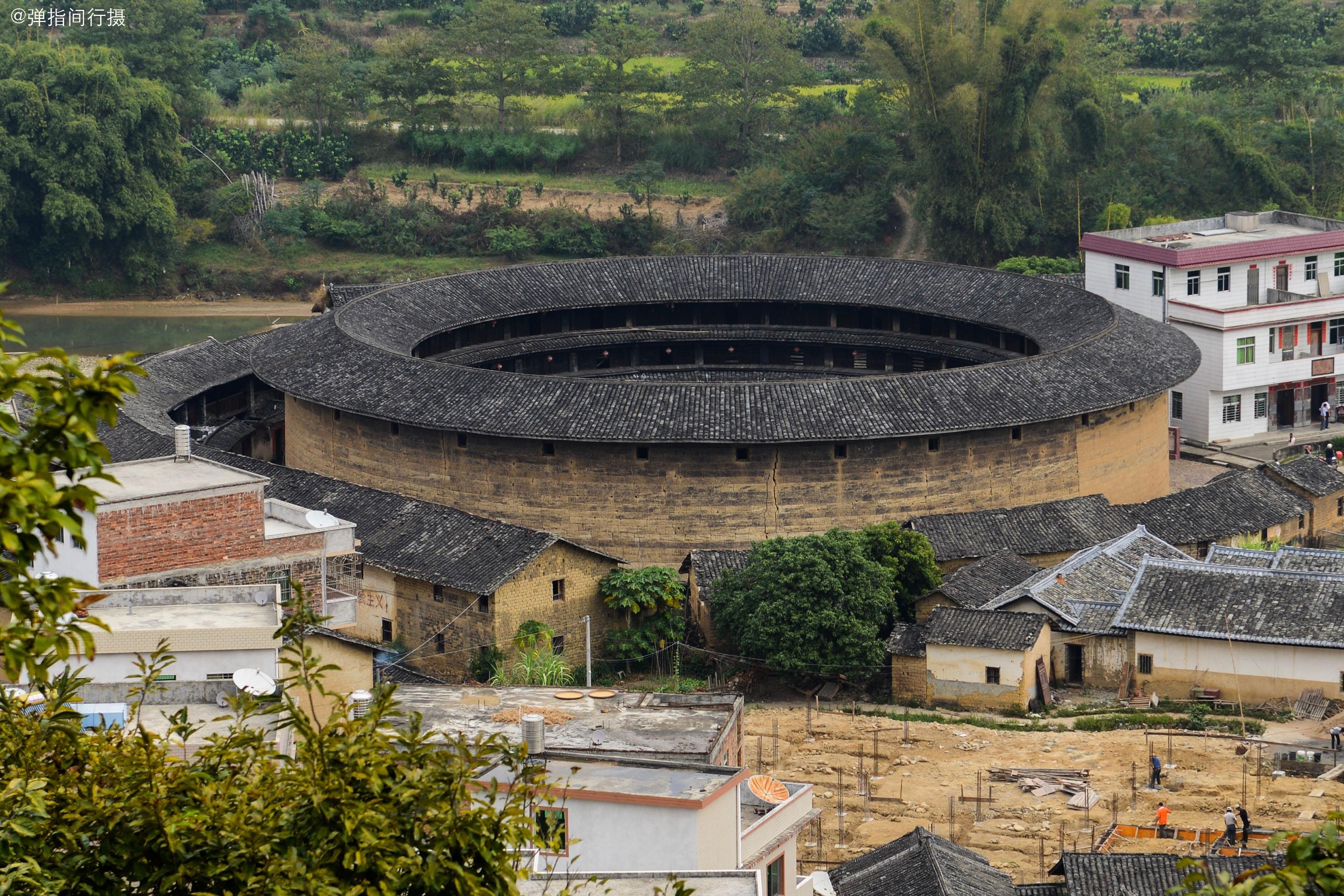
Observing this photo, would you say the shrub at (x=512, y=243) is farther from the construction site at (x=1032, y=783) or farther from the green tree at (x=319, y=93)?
the construction site at (x=1032, y=783)

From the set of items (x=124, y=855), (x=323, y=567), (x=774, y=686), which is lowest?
(x=774, y=686)

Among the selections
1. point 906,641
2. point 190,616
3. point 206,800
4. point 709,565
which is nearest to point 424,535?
point 709,565

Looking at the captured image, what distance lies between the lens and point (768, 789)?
2314 centimetres

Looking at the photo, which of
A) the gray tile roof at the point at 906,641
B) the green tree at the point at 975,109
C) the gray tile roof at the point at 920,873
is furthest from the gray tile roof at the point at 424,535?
the green tree at the point at 975,109

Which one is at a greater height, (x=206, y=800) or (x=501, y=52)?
(x=501, y=52)

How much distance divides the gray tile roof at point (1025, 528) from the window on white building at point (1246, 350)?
13.6 m

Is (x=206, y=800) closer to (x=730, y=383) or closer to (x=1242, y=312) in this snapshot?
(x=730, y=383)

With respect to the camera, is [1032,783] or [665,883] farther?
[1032,783]

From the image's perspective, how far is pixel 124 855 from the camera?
1131 cm

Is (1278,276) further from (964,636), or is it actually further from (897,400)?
(964,636)

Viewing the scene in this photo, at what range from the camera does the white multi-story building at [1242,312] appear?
55.9 meters

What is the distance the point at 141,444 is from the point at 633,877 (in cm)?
3032

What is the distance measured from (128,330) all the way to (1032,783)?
5612 centimetres

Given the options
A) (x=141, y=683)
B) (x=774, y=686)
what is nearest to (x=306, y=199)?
(x=774, y=686)
